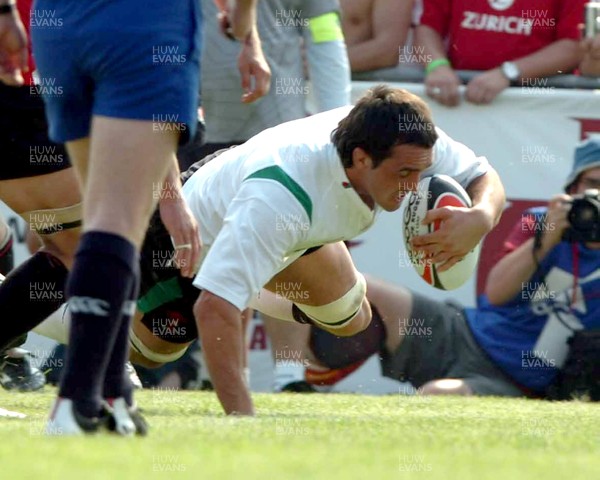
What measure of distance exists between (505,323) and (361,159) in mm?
2509

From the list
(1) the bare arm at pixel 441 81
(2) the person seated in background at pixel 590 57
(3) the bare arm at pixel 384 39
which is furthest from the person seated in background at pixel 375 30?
(2) the person seated in background at pixel 590 57

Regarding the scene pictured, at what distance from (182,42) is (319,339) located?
3944mm

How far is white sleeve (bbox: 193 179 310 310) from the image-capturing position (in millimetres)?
4719

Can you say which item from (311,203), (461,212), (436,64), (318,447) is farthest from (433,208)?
(436,64)

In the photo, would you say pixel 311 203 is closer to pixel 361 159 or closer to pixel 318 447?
pixel 361 159

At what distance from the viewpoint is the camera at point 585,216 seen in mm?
6871

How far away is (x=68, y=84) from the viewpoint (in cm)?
362

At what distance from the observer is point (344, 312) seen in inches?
224

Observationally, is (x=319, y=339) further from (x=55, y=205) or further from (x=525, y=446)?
(x=525, y=446)

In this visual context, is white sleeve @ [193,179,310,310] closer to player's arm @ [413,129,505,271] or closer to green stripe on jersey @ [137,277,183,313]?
player's arm @ [413,129,505,271]

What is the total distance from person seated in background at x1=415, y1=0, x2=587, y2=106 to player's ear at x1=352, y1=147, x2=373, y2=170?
2468 millimetres

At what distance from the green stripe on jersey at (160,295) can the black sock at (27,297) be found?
0.76 m

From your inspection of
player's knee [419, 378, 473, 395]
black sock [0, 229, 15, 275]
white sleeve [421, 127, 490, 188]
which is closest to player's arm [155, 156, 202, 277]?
white sleeve [421, 127, 490, 188]

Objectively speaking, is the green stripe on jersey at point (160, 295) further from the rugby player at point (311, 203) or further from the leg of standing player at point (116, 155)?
the leg of standing player at point (116, 155)
